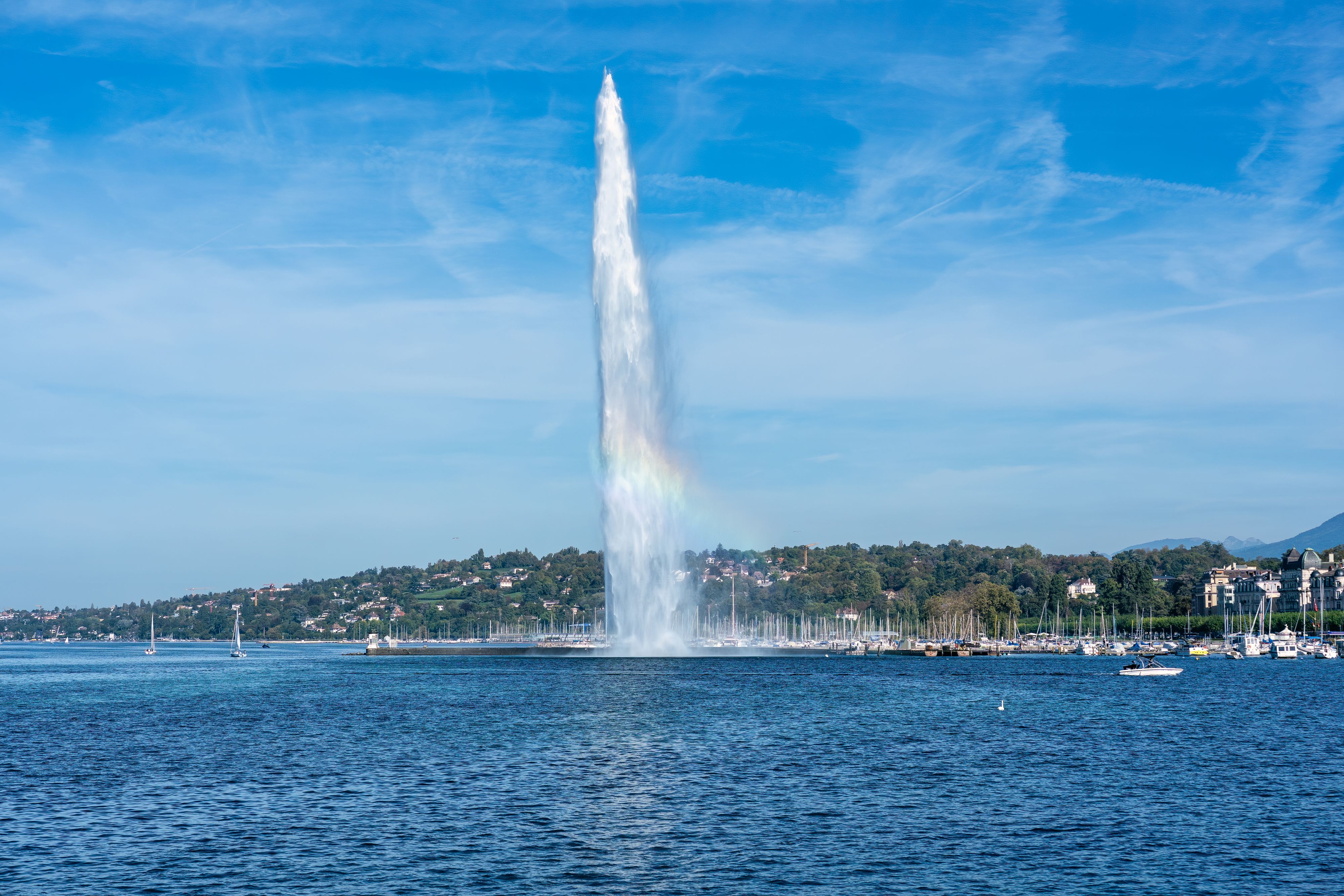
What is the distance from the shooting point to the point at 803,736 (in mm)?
55844

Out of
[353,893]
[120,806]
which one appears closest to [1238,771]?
[353,893]

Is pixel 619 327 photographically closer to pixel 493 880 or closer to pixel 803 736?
pixel 803 736

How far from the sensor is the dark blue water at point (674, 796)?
2844cm

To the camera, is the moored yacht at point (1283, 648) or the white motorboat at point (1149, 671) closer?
the white motorboat at point (1149, 671)

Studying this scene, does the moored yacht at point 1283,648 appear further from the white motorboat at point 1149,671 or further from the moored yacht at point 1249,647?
the white motorboat at point 1149,671

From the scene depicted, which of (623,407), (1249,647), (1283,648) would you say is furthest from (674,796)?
(1249,647)

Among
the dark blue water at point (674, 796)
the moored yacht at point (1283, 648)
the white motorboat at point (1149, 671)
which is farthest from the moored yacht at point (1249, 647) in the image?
the dark blue water at point (674, 796)

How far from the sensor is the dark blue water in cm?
2844

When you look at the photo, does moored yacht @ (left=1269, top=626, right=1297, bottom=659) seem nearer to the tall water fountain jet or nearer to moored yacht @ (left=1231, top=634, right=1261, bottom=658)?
moored yacht @ (left=1231, top=634, right=1261, bottom=658)

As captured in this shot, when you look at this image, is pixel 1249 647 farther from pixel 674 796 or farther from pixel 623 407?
pixel 674 796

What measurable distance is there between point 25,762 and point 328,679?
2480 inches

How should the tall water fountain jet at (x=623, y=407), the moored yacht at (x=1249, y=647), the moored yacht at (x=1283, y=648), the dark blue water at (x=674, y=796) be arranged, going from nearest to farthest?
the dark blue water at (x=674, y=796)
the tall water fountain jet at (x=623, y=407)
the moored yacht at (x=1283, y=648)
the moored yacht at (x=1249, y=647)

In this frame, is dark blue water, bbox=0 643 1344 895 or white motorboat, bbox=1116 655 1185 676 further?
white motorboat, bbox=1116 655 1185 676

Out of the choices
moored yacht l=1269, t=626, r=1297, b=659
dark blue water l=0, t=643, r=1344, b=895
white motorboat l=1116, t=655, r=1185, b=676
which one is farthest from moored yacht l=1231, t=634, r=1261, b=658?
dark blue water l=0, t=643, r=1344, b=895
